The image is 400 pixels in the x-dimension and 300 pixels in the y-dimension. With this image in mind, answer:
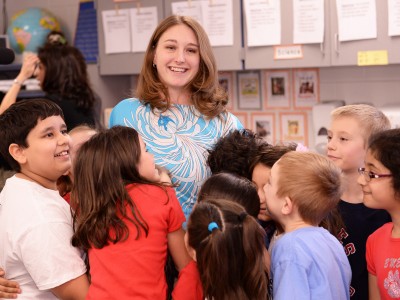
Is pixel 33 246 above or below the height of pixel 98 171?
below

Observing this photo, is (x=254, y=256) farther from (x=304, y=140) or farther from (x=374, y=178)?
(x=304, y=140)

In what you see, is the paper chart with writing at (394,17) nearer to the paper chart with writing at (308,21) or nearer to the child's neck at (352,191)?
the paper chart with writing at (308,21)

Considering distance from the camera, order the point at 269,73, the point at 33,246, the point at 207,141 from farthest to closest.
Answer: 1. the point at 269,73
2. the point at 207,141
3. the point at 33,246

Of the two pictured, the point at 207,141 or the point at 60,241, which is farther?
the point at 207,141

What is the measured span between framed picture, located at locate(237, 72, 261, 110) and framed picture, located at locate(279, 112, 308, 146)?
0.55 feet

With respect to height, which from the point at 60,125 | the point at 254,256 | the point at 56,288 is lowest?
the point at 56,288

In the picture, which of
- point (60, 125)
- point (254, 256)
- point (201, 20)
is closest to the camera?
point (254, 256)

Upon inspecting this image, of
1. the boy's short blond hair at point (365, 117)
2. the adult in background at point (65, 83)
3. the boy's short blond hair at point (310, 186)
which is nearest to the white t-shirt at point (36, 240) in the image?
the boy's short blond hair at point (310, 186)

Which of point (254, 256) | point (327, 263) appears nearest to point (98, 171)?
point (254, 256)

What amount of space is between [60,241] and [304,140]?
6.68 ft

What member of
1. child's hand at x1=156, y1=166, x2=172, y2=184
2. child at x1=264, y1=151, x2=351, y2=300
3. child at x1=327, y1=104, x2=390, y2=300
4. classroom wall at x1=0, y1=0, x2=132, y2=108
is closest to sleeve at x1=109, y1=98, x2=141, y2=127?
child's hand at x1=156, y1=166, x2=172, y2=184

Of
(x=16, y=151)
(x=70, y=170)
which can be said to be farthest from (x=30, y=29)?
(x=16, y=151)

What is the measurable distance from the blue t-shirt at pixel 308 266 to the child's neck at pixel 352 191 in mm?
362

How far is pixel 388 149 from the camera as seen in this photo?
65.1 inches
